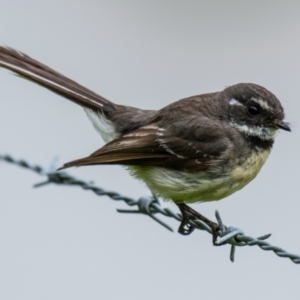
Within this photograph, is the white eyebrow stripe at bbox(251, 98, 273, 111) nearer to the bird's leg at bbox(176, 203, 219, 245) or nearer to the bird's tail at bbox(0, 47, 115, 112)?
the bird's leg at bbox(176, 203, 219, 245)

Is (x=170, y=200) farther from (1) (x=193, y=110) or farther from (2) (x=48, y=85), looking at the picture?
(2) (x=48, y=85)

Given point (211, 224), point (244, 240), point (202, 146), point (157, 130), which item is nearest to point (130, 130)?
point (157, 130)

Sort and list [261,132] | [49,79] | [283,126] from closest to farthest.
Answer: [283,126] < [261,132] < [49,79]

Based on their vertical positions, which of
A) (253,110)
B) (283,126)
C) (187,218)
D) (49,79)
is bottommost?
(187,218)

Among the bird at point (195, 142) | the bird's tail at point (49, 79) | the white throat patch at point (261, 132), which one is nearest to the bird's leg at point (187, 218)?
the bird at point (195, 142)

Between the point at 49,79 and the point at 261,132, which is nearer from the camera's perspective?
the point at 261,132

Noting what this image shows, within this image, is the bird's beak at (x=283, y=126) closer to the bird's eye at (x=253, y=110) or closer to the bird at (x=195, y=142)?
the bird at (x=195, y=142)

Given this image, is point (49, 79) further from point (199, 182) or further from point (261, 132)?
point (261, 132)

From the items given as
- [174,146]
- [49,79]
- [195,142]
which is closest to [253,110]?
[195,142]

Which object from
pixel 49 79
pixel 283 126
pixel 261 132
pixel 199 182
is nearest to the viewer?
pixel 199 182
